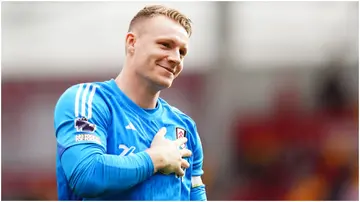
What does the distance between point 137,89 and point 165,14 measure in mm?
323

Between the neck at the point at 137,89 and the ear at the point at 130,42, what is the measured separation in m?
0.08

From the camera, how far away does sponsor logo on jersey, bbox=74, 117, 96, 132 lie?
289 centimetres

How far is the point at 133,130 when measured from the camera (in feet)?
9.89

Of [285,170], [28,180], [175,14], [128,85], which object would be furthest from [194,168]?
[28,180]

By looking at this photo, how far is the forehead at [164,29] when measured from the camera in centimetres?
302

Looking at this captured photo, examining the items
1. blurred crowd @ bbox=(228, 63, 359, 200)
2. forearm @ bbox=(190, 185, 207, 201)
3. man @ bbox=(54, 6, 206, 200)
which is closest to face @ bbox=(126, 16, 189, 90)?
man @ bbox=(54, 6, 206, 200)

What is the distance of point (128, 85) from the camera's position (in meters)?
3.12

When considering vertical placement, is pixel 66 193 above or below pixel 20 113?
below

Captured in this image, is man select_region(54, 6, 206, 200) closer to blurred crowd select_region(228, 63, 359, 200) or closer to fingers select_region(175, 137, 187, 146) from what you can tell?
fingers select_region(175, 137, 187, 146)

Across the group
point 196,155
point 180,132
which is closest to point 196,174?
point 196,155

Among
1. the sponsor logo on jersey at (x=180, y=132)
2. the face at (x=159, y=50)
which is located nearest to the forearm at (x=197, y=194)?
the sponsor logo on jersey at (x=180, y=132)

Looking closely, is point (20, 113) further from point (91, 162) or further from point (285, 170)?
point (91, 162)

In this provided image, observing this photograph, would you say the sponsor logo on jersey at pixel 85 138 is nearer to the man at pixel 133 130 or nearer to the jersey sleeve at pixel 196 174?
the man at pixel 133 130

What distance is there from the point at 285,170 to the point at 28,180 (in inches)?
175
